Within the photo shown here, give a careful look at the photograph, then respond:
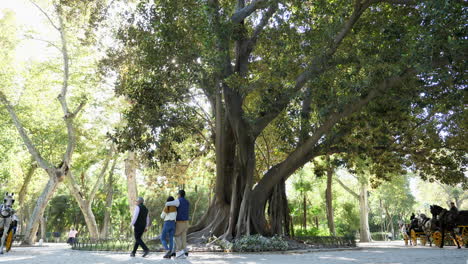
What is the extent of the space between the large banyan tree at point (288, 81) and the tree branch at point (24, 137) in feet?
31.5

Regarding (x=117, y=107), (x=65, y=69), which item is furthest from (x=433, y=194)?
(x=65, y=69)

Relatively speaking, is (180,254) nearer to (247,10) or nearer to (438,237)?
(247,10)

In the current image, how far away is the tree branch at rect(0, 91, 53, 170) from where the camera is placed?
22.3m

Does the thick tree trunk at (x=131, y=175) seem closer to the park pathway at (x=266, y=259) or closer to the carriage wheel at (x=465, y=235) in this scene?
the park pathway at (x=266, y=259)

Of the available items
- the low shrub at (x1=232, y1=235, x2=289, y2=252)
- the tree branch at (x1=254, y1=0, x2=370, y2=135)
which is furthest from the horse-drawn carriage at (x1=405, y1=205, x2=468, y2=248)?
the tree branch at (x1=254, y1=0, x2=370, y2=135)

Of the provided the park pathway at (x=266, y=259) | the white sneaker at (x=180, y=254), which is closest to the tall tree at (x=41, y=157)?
the park pathway at (x=266, y=259)

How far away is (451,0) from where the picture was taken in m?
9.52

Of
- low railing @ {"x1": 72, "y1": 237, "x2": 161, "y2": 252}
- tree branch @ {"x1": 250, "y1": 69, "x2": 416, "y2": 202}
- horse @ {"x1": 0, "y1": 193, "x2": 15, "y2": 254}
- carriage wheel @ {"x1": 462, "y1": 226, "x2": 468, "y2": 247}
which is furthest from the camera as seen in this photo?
carriage wheel @ {"x1": 462, "y1": 226, "x2": 468, "y2": 247}

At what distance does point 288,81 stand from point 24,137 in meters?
16.6

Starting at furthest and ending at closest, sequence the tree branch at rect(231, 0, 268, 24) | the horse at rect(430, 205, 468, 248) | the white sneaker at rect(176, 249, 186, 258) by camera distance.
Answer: the horse at rect(430, 205, 468, 248)
the tree branch at rect(231, 0, 268, 24)
the white sneaker at rect(176, 249, 186, 258)

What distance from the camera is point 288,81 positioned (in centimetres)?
1379

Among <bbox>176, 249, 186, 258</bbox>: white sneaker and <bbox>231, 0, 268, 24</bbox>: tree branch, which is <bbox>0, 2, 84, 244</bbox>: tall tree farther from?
<bbox>176, 249, 186, 258</bbox>: white sneaker

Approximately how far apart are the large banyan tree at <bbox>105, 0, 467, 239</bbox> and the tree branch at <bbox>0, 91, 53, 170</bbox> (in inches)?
378

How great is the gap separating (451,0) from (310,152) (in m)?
7.59
